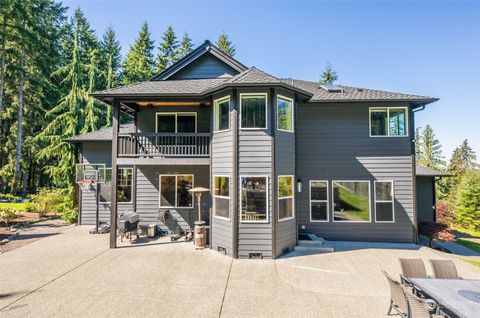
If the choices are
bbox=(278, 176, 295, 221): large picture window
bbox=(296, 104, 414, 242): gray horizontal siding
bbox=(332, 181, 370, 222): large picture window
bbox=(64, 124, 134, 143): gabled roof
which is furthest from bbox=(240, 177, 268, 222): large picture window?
bbox=(64, 124, 134, 143): gabled roof

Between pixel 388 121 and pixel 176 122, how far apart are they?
9464 mm

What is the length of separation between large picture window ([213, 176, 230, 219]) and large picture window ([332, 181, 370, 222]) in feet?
15.7

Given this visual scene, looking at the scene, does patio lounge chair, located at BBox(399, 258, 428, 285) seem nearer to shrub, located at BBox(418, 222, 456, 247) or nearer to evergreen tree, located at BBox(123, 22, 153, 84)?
shrub, located at BBox(418, 222, 456, 247)

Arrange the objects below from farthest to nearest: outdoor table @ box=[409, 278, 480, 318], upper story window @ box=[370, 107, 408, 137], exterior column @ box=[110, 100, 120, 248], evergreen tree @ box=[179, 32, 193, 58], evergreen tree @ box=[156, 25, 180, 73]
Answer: evergreen tree @ box=[179, 32, 193, 58] → evergreen tree @ box=[156, 25, 180, 73] → upper story window @ box=[370, 107, 408, 137] → exterior column @ box=[110, 100, 120, 248] → outdoor table @ box=[409, 278, 480, 318]

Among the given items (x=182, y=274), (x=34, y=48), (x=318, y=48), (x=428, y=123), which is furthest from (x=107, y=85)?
(x=428, y=123)

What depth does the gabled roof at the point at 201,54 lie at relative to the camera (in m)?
10.9

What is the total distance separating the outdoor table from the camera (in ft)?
11.8

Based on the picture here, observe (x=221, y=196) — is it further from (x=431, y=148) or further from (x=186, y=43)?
(x=431, y=148)

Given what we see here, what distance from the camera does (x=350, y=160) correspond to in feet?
32.6

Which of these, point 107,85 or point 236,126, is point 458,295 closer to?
point 236,126

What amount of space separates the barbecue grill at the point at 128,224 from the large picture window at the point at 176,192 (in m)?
1.30

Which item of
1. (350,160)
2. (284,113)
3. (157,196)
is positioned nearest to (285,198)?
(284,113)

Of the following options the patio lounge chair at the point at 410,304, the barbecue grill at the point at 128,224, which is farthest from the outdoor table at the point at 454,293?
the barbecue grill at the point at 128,224

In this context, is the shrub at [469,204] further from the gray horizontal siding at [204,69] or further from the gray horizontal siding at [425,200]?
the gray horizontal siding at [204,69]
